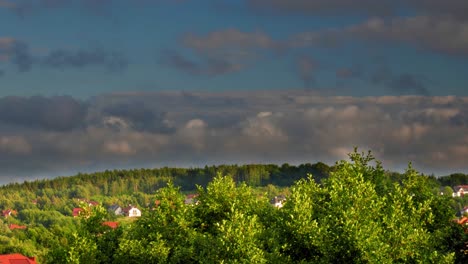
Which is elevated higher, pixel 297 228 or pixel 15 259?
pixel 297 228

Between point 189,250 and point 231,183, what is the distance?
8680 millimetres

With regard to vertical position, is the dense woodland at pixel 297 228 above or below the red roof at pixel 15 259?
above

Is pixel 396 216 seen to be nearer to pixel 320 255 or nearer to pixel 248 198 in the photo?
pixel 320 255

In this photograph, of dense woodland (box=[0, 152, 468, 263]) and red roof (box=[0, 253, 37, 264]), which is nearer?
dense woodland (box=[0, 152, 468, 263])

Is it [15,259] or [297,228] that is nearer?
[297,228]

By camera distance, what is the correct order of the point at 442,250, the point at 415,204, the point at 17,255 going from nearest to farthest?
the point at 442,250
the point at 415,204
the point at 17,255

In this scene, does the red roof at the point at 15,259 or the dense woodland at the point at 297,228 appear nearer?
the dense woodland at the point at 297,228

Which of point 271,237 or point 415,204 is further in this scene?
point 415,204

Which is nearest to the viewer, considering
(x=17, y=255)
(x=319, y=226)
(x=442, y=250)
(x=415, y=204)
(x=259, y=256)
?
(x=259, y=256)

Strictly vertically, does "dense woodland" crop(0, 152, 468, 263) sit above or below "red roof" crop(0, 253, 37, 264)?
above

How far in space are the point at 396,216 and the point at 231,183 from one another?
1350 centimetres

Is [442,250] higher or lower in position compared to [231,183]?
lower

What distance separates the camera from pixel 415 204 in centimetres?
6228

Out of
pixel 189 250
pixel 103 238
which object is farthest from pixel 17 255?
pixel 189 250
